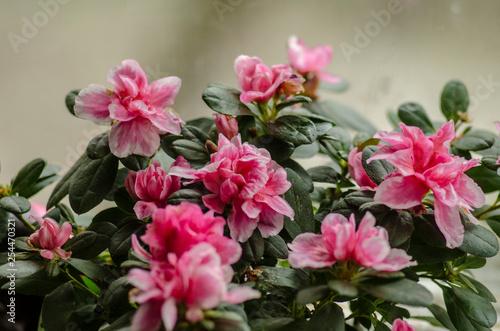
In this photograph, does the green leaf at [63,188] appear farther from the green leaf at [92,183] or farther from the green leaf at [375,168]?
the green leaf at [375,168]

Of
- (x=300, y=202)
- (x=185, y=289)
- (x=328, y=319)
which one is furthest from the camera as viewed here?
(x=300, y=202)

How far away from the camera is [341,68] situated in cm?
170

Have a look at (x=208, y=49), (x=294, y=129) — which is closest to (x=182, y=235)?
(x=294, y=129)

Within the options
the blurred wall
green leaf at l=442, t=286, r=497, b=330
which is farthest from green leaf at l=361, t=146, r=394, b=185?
the blurred wall

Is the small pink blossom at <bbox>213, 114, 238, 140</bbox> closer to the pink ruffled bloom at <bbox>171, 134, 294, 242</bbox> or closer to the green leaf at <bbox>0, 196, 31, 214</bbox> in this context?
the pink ruffled bloom at <bbox>171, 134, 294, 242</bbox>

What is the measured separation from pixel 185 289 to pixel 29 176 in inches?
20.2

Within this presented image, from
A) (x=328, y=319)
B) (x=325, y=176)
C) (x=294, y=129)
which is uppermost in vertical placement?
(x=294, y=129)

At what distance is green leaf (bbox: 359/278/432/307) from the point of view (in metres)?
0.51

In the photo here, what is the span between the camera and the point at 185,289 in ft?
1.51

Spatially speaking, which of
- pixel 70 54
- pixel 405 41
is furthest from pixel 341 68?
pixel 70 54

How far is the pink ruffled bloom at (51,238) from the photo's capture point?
680 millimetres

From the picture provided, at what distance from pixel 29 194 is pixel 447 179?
703 mm

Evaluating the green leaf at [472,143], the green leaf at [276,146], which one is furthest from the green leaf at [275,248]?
the green leaf at [472,143]

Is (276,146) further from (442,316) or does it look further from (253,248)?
(442,316)
